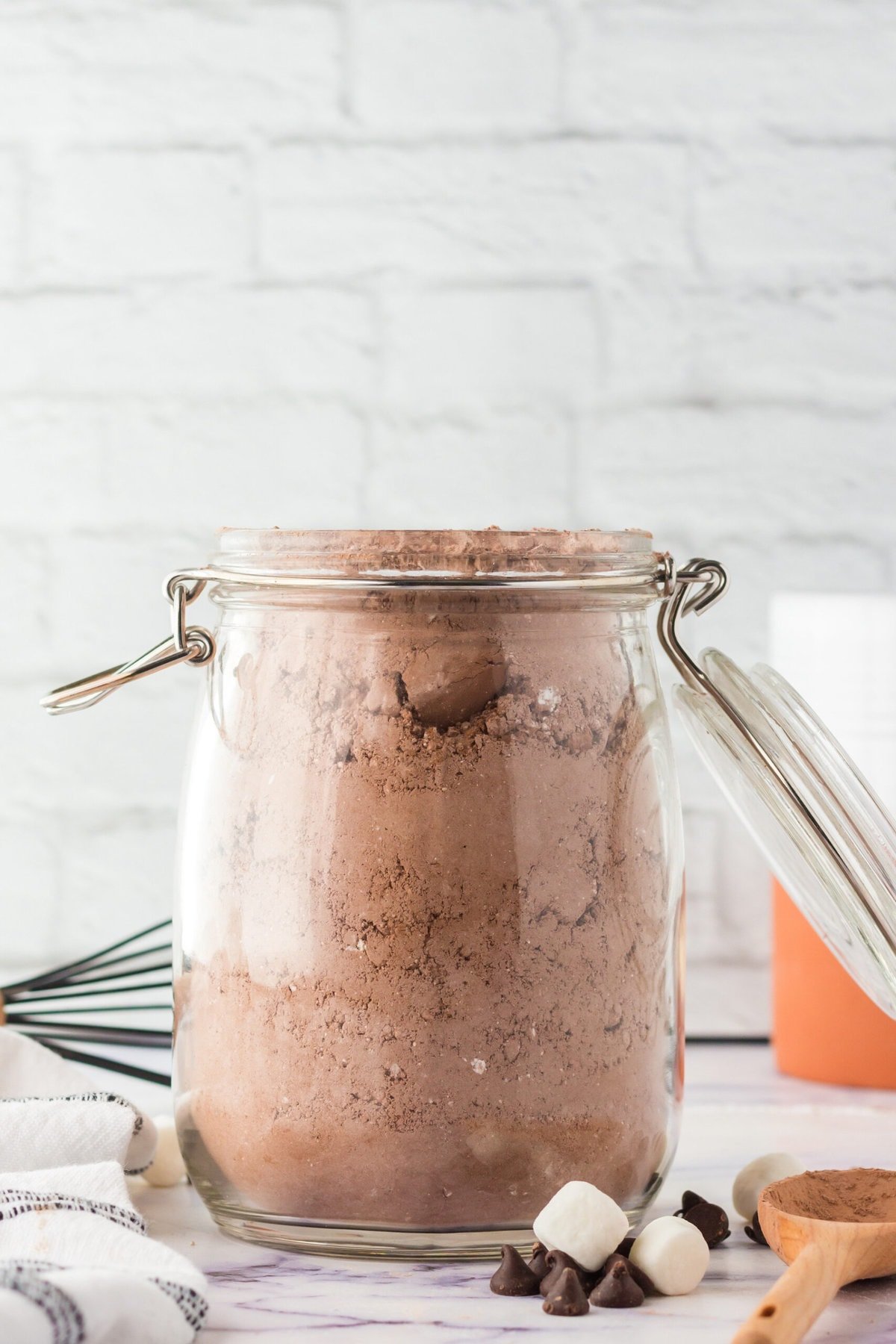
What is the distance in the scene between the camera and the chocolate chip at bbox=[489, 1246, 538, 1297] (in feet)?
1.62

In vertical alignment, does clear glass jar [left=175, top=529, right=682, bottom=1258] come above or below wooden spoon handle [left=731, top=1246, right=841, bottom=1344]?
above

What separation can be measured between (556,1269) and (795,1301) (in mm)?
85

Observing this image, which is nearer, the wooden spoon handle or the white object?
the wooden spoon handle

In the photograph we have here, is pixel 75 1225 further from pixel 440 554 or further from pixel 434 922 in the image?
pixel 440 554

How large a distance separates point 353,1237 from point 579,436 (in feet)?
2.02

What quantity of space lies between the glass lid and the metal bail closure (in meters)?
0.19

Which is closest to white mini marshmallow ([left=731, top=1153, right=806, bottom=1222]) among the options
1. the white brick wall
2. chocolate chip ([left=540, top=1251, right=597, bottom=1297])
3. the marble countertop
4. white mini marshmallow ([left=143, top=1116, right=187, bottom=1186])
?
the marble countertop

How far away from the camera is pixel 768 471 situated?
995 millimetres

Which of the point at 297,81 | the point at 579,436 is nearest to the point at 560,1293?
the point at 579,436

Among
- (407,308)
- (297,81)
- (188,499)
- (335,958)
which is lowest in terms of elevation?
(335,958)

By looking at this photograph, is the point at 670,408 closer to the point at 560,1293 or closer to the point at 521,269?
the point at 521,269

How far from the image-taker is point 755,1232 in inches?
22.1

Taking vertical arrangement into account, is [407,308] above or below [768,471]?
above

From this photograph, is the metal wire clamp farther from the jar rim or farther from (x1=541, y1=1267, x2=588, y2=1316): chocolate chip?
(x1=541, y1=1267, x2=588, y2=1316): chocolate chip
